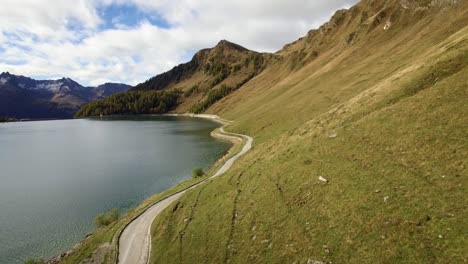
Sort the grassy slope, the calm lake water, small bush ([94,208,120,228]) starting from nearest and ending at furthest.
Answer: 1. the grassy slope
2. the calm lake water
3. small bush ([94,208,120,228])

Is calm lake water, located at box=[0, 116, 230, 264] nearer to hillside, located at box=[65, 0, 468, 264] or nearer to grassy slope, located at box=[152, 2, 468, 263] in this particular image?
hillside, located at box=[65, 0, 468, 264]

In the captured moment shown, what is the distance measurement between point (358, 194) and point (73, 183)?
221ft

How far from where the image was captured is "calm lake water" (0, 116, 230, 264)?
45.1 m

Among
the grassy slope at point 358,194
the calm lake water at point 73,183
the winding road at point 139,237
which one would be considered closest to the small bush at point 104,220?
the calm lake water at point 73,183

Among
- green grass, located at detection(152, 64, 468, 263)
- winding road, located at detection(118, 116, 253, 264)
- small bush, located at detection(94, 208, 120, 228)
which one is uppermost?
green grass, located at detection(152, 64, 468, 263)

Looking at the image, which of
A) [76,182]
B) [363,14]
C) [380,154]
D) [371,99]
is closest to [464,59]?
[371,99]

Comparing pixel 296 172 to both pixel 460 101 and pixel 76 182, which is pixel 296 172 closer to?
pixel 460 101

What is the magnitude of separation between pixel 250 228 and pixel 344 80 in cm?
→ 8218

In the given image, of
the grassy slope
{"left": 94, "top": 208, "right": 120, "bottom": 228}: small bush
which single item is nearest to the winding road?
the grassy slope

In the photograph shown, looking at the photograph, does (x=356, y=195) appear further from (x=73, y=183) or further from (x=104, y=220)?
(x=73, y=183)

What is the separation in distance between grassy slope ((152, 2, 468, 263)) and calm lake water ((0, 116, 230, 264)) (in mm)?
20736

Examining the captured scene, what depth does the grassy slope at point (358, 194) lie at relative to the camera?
66.2 ft

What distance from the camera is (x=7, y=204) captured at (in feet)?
193

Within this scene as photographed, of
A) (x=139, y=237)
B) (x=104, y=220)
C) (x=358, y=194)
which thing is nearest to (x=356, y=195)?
(x=358, y=194)
